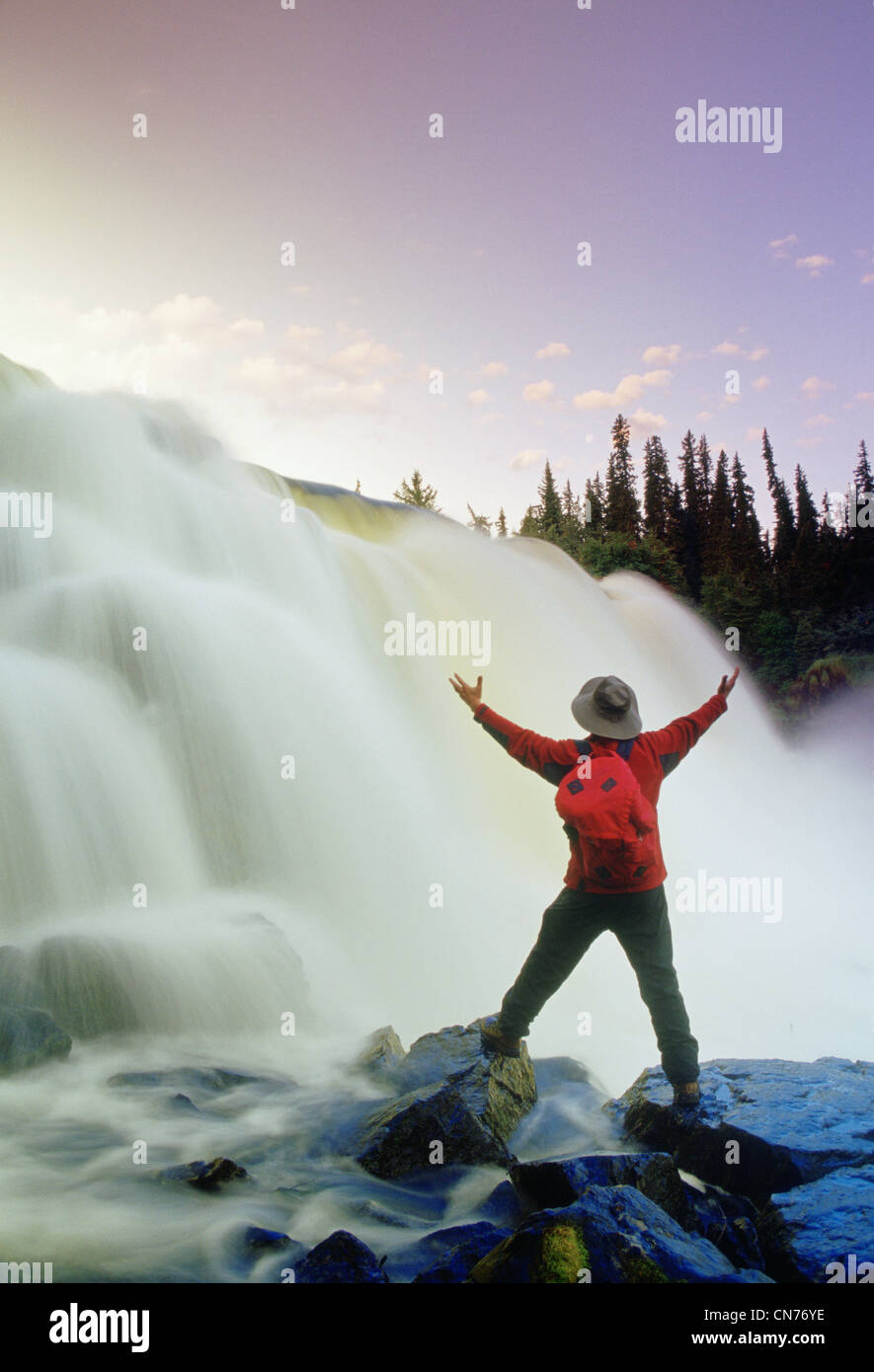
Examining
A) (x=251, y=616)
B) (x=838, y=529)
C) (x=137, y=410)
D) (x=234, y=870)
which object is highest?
(x=838, y=529)

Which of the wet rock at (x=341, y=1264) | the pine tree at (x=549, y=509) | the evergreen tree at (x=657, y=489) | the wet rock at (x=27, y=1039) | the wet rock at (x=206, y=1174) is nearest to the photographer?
the wet rock at (x=341, y=1264)

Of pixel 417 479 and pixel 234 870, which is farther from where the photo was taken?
pixel 417 479

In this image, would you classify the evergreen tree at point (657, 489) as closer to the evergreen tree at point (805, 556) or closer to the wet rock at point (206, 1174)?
the evergreen tree at point (805, 556)

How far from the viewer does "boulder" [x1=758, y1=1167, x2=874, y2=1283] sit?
361 centimetres

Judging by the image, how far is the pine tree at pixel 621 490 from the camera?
56969 mm

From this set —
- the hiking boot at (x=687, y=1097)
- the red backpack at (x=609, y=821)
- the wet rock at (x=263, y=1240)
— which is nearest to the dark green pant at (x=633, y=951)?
the hiking boot at (x=687, y=1097)

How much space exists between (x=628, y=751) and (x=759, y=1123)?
6.89ft

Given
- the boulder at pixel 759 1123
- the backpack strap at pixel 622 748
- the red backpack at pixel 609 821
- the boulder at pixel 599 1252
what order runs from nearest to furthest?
the boulder at pixel 599 1252 → the red backpack at pixel 609 821 → the boulder at pixel 759 1123 → the backpack strap at pixel 622 748

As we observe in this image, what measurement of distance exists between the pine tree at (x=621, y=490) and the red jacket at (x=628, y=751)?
165ft

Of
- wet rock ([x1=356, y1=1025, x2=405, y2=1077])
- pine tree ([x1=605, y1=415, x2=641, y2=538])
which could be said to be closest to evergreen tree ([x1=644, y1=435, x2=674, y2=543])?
pine tree ([x1=605, y1=415, x2=641, y2=538])

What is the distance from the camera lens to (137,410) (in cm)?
1609
